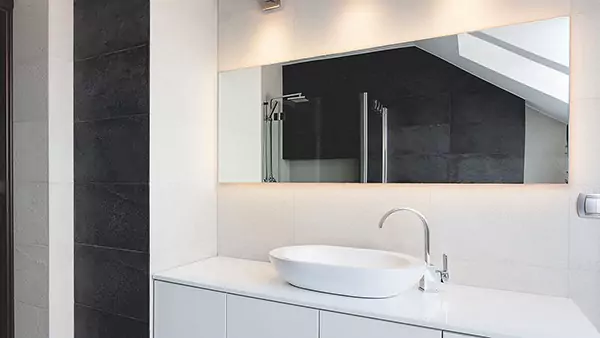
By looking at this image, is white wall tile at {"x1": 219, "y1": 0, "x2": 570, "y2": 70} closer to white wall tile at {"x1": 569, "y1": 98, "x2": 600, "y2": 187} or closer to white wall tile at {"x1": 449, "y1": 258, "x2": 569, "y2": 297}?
white wall tile at {"x1": 569, "y1": 98, "x2": 600, "y2": 187}

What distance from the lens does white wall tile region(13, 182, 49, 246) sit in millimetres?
1983

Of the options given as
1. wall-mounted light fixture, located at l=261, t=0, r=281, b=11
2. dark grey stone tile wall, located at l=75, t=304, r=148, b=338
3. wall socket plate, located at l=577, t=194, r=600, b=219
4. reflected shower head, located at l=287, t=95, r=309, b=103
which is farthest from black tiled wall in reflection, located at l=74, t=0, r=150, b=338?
wall socket plate, located at l=577, t=194, r=600, b=219

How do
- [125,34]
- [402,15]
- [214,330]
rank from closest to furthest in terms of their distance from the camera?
1. [214,330]
2. [402,15]
3. [125,34]

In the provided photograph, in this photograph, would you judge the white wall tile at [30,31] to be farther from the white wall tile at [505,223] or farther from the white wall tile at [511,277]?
the white wall tile at [511,277]

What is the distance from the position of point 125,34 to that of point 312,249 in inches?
53.1

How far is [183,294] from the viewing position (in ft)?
5.89

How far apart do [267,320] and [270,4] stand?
1.55 meters

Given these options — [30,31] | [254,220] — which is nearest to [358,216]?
[254,220]

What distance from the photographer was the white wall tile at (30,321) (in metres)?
1.99

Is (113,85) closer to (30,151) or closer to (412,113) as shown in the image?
(30,151)

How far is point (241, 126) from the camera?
2.26m

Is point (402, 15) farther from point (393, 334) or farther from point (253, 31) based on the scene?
point (393, 334)

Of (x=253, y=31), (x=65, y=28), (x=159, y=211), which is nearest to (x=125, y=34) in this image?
(x=65, y=28)

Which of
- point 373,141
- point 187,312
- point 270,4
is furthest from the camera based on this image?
point 270,4
